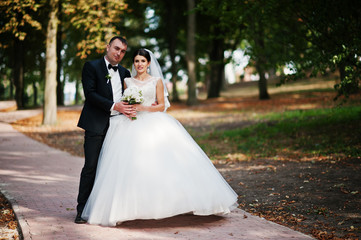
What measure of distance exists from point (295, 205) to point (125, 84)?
11.3 ft

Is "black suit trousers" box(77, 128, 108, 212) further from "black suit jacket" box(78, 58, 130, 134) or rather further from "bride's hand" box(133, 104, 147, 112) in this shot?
"bride's hand" box(133, 104, 147, 112)

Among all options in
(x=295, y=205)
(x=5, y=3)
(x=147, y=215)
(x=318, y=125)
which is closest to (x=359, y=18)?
(x=318, y=125)

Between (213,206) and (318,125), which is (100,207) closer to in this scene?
(213,206)

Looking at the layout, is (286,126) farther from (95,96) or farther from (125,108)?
(95,96)

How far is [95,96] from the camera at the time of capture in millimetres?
5508

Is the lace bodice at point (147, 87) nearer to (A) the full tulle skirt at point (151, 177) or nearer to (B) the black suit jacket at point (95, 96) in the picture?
(A) the full tulle skirt at point (151, 177)

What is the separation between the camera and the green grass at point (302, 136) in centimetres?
1161

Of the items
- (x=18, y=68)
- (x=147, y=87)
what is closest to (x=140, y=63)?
(x=147, y=87)

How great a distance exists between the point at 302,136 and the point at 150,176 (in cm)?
937

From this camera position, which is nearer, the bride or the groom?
the bride

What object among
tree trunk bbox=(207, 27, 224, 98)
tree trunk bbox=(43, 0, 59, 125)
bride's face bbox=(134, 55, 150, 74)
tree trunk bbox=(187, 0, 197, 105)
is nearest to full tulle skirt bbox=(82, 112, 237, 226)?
bride's face bbox=(134, 55, 150, 74)

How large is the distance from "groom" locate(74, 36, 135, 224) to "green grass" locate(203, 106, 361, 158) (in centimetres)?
659

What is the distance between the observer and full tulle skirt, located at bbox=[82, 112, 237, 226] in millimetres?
5160

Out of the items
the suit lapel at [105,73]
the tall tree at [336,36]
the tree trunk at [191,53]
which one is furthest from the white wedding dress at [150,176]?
the tree trunk at [191,53]
